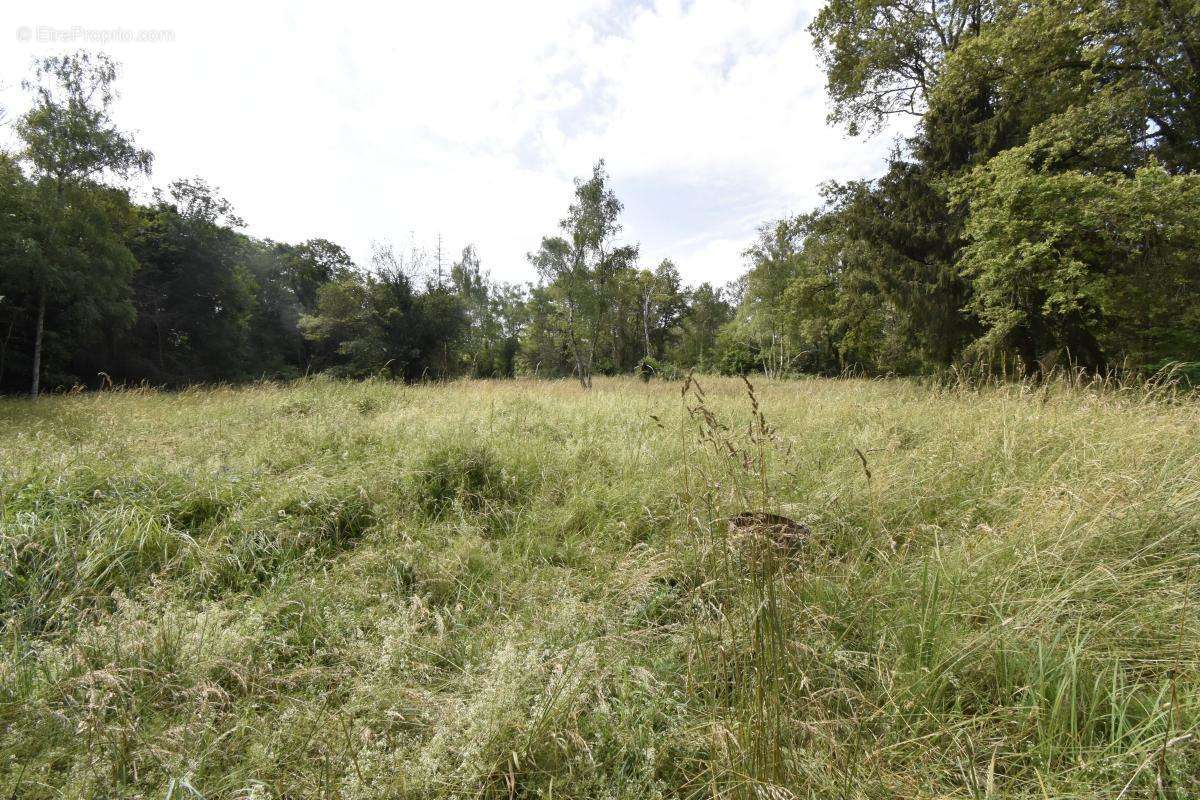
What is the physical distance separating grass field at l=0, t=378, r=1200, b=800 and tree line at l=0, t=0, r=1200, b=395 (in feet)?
6.62

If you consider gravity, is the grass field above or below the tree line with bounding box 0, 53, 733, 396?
below

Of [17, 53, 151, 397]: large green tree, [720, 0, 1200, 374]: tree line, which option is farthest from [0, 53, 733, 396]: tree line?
[720, 0, 1200, 374]: tree line

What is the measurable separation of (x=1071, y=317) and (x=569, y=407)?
10.9 metres

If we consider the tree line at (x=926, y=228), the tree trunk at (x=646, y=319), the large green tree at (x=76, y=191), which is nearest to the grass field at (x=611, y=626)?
the tree line at (x=926, y=228)

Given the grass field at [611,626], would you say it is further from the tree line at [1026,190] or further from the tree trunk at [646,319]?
the tree trunk at [646,319]

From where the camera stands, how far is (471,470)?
12.4ft

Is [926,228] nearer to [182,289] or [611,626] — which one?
[611,626]

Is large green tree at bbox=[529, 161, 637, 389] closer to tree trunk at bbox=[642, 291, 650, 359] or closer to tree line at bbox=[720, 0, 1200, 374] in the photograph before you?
tree line at bbox=[720, 0, 1200, 374]

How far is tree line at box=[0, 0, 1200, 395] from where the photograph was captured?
7.21 metres

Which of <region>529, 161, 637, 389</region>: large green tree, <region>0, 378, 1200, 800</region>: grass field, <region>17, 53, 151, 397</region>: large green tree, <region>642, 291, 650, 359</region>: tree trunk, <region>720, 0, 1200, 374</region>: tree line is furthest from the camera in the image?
<region>642, 291, 650, 359</region>: tree trunk

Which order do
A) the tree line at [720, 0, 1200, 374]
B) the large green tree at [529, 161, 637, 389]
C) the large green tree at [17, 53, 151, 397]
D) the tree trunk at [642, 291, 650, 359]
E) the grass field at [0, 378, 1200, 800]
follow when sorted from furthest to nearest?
the tree trunk at [642, 291, 650, 359]
the large green tree at [529, 161, 637, 389]
the large green tree at [17, 53, 151, 397]
the tree line at [720, 0, 1200, 374]
the grass field at [0, 378, 1200, 800]

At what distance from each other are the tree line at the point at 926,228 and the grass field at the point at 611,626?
2.02m

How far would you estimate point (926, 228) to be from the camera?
1048 centimetres

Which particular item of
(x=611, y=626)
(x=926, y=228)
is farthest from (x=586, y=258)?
(x=611, y=626)
